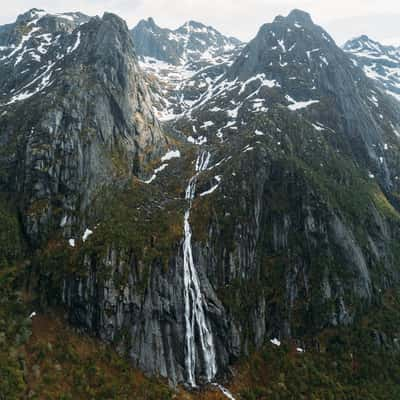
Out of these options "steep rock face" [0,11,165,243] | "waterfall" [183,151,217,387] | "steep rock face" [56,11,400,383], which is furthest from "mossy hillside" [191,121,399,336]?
"steep rock face" [0,11,165,243]

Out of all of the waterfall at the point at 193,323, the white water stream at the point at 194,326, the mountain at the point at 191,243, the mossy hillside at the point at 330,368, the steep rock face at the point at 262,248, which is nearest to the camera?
the white water stream at the point at 194,326

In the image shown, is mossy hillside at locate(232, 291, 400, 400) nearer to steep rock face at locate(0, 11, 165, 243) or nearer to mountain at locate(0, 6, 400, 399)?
mountain at locate(0, 6, 400, 399)

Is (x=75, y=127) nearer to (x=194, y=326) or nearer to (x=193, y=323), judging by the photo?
(x=193, y=323)

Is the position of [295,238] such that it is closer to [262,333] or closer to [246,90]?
[262,333]

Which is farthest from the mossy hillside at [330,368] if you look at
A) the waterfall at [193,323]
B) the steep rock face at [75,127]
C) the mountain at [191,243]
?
the steep rock face at [75,127]

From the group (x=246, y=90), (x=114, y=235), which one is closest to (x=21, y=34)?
(x=246, y=90)

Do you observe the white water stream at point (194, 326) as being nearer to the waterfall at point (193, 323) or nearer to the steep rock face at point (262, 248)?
the waterfall at point (193, 323)
